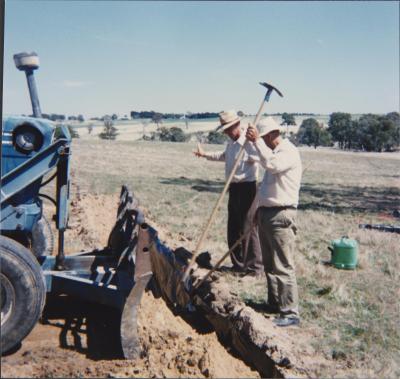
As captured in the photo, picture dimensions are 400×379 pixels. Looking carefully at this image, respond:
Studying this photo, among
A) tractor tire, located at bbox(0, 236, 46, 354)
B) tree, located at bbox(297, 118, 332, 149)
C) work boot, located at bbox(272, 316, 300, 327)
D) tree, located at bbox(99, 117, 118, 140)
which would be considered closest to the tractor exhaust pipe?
tractor tire, located at bbox(0, 236, 46, 354)

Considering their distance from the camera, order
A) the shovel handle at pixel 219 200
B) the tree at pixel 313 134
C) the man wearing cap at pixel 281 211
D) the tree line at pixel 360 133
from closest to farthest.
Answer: the shovel handle at pixel 219 200 < the man wearing cap at pixel 281 211 < the tree line at pixel 360 133 < the tree at pixel 313 134

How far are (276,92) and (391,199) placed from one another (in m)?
14.1

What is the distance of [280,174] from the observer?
Answer: 17.0ft

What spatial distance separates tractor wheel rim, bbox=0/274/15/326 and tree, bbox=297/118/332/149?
35.1 metres

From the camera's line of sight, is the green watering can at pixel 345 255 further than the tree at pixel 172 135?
No

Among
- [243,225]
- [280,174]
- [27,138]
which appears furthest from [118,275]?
[243,225]

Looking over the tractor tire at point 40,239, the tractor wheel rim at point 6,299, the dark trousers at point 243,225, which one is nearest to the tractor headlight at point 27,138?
the tractor tire at point 40,239

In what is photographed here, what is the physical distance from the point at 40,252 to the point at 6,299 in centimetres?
192

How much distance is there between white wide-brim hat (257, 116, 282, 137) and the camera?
5113 millimetres

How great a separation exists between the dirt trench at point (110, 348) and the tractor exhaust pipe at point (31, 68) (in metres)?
2.16

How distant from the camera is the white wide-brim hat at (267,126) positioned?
511cm

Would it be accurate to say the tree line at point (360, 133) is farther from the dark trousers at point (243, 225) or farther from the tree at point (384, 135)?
the dark trousers at point (243, 225)

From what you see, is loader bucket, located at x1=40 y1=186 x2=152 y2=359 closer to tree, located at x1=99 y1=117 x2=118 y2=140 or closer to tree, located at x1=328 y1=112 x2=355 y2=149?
tree, located at x1=328 y1=112 x2=355 y2=149

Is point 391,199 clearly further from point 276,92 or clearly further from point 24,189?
point 24,189
